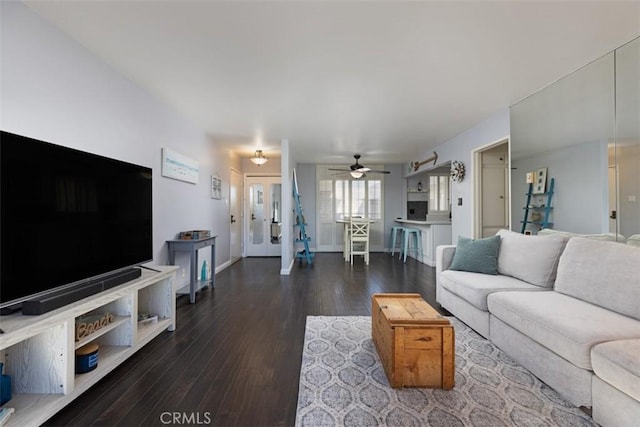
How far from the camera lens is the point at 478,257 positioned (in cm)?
280

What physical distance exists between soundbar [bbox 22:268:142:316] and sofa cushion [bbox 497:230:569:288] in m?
3.38

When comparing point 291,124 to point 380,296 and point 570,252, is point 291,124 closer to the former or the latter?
point 380,296

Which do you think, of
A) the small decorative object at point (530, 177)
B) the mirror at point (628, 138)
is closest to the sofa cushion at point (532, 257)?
the mirror at point (628, 138)

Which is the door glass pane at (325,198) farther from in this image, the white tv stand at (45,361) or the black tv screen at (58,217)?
the white tv stand at (45,361)

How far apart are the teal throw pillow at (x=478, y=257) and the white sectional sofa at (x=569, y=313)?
0.22 feet

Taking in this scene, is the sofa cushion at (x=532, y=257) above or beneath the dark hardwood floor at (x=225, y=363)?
above

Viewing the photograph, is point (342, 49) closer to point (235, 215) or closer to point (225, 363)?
point (225, 363)

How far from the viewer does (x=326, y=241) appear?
732 centimetres

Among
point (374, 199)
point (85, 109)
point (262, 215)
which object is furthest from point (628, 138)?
point (262, 215)

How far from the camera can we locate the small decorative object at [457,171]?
4.40m

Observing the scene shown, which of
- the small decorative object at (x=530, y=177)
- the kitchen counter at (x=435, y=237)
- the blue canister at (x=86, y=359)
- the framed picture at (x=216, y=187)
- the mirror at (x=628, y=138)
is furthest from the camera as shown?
the kitchen counter at (x=435, y=237)

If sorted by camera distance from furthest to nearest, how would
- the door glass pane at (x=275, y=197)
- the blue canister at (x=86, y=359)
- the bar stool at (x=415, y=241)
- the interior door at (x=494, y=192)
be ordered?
the door glass pane at (x=275, y=197) < the bar stool at (x=415, y=241) < the interior door at (x=494, y=192) < the blue canister at (x=86, y=359)

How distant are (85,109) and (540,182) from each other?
14.8 ft

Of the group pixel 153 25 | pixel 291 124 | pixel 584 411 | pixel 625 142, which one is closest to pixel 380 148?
pixel 291 124
